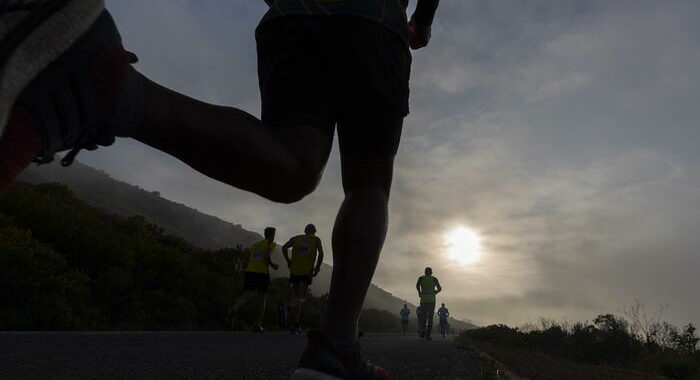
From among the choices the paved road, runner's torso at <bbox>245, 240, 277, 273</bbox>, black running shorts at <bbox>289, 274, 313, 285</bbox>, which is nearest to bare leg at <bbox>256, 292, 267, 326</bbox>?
runner's torso at <bbox>245, 240, 277, 273</bbox>

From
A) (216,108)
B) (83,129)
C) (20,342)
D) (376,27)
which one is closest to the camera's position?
(83,129)

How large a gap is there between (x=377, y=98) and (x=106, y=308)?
9574 mm

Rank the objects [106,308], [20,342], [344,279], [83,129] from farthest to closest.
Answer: [106,308], [20,342], [344,279], [83,129]

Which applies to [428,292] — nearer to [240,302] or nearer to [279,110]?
[240,302]

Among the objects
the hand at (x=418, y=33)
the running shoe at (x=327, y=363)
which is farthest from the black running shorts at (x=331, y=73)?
the running shoe at (x=327, y=363)

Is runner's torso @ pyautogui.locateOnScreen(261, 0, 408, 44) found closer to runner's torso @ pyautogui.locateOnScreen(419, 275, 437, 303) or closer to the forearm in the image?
the forearm

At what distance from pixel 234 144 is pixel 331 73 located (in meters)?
0.49

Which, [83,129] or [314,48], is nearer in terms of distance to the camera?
[83,129]

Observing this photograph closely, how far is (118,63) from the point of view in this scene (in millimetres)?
→ 1186

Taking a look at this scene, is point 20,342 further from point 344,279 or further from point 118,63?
point 118,63

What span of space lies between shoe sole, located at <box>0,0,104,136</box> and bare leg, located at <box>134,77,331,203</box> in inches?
9.7

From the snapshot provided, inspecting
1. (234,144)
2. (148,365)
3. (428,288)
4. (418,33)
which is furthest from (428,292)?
(234,144)

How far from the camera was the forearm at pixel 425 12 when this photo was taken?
7.58 feet

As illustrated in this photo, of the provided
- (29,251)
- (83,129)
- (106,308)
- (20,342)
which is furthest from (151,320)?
(83,129)
